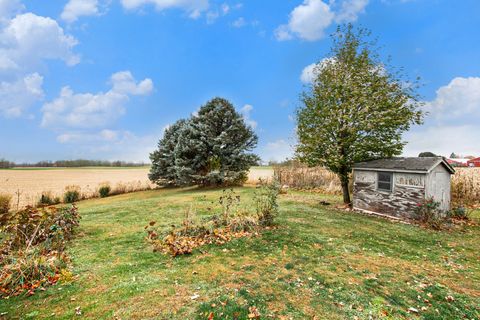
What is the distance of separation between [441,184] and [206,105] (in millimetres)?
17487

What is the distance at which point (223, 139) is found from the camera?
21.2 m

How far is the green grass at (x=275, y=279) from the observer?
3793 millimetres

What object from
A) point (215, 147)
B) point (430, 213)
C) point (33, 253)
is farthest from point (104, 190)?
point (430, 213)

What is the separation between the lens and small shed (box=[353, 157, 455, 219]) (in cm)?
986

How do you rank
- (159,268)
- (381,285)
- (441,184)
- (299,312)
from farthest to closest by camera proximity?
(441,184) < (159,268) < (381,285) < (299,312)

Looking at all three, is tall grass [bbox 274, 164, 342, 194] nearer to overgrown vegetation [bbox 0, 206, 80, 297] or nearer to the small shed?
the small shed

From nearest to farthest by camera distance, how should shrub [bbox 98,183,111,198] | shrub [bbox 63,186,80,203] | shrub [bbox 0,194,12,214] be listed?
shrub [bbox 0,194,12,214] < shrub [bbox 63,186,80,203] < shrub [bbox 98,183,111,198]

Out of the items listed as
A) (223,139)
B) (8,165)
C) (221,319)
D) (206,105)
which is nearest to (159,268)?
(221,319)

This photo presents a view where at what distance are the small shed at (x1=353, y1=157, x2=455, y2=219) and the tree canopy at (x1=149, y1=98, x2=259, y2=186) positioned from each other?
36.5 ft

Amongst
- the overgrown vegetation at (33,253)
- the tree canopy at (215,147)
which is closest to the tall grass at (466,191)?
the tree canopy at (215,147)

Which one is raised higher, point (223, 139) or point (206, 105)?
point (206, 105)

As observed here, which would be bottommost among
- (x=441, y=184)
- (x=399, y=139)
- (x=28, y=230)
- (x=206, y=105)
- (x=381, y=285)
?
(x=381, y=285)

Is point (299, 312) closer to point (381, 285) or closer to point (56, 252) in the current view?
point (381, 285)

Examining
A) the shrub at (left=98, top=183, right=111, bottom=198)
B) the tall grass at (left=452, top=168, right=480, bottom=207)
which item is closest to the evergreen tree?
the shrub at (left=98, top=183, right=111, bottom=198)
